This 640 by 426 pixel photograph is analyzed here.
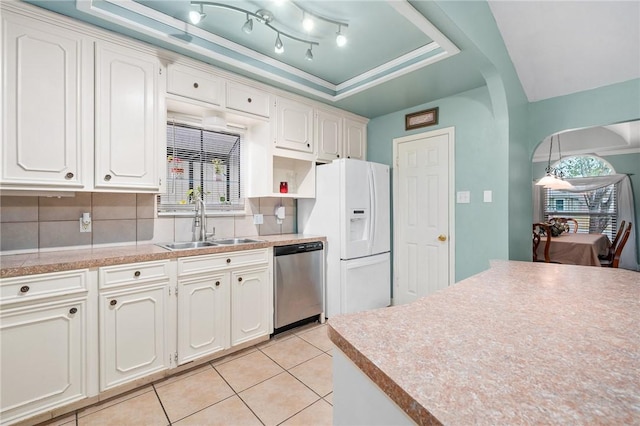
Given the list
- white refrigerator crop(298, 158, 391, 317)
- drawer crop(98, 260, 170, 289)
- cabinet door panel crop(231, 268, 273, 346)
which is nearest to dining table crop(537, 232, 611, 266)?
white refrigerator crop(298, 158, 391, 317)

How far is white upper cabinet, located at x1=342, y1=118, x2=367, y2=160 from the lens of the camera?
358cm

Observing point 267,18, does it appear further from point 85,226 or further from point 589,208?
point 589,208

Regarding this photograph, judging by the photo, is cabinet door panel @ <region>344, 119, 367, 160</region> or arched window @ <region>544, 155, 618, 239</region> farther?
arched window @ <region>544, 155, 618, 239</region>

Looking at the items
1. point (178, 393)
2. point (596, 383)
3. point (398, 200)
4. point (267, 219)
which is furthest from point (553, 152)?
point (178, 393)

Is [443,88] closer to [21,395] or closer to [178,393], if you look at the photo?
[178,393]

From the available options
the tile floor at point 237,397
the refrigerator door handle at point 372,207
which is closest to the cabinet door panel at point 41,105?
the tile floor at point 237,397

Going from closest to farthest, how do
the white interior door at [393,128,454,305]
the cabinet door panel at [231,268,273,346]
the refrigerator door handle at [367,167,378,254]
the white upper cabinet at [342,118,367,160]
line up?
the cabinet door panel at [231,268,273,346] → the white interior door at [393,128,454,305] → the refrigerator door handle at [367,167,378,254] → the white upper cabinet at [342,118,367,160]

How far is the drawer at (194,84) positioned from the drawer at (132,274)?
135 cm

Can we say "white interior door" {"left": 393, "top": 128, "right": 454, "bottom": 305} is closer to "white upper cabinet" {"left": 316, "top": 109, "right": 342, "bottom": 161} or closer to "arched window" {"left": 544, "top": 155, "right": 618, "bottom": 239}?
"white upper cabinet" {"left": 316, "top": 109, "right": 342, "bottom": 161}

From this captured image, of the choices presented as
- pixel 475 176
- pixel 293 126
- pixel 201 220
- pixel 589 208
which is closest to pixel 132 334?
pixel 201 220

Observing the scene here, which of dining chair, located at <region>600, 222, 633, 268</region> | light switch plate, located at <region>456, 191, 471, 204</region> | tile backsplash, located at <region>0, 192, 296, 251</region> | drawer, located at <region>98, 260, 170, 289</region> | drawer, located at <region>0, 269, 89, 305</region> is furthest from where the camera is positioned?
dining chair, located at <region>600, 222, 633, 268</region>

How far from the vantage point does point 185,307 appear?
212cm

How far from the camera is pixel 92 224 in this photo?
2.17 meters

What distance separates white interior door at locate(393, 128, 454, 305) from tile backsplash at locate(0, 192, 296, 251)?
2036 millimetres
